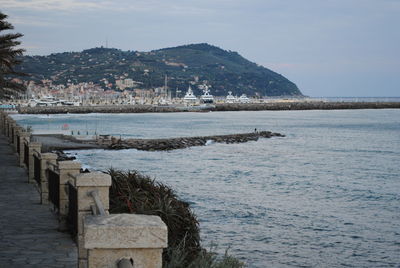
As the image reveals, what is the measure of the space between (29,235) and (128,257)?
21.1 feet

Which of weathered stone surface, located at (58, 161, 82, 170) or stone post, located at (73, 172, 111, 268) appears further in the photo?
weathered stone surface, located at (58, 161, 82, 170)

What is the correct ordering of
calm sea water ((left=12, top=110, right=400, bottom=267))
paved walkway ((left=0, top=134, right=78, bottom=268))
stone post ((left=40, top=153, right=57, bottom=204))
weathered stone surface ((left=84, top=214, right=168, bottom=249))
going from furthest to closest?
calm sea water ((left=12, top=110, right=400, bottom=267)), stone post ((left=40, top=153, right=57, bottom=204)), paved walkway ((left=0, top=134, right=78, bottom=268)), weathered stone surface ((left=84, top=214, right=168, bottom=249))

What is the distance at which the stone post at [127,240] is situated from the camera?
14.7 feet

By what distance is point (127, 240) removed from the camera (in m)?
4.50

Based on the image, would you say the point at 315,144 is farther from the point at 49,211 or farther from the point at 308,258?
the point at 49,211

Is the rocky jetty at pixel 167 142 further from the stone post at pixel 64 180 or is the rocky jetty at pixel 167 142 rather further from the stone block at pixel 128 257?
the stone block at pixel 128 257

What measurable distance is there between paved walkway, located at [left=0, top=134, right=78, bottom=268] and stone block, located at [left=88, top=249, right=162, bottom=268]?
414 cm

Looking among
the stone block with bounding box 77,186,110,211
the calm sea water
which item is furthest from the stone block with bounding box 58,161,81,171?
the calm sea water

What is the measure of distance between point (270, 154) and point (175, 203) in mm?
39597

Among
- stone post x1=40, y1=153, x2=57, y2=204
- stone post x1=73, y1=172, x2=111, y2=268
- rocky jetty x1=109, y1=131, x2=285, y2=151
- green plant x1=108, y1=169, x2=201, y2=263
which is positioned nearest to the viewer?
stone post x1=73, y1=172, x2=111, y2=268

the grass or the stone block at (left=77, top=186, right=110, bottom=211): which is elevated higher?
the stone block at (left=77, top=186, right=110, bottom=211)

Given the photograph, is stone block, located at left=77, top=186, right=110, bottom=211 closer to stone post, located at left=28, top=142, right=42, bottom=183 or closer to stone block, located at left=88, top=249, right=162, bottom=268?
stone block, located at left=88, top=249, right=162, bottom=268

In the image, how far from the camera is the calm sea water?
17.4 metres

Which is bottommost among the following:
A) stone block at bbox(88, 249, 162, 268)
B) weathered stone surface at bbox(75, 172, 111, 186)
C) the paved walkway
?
the paved walkway
